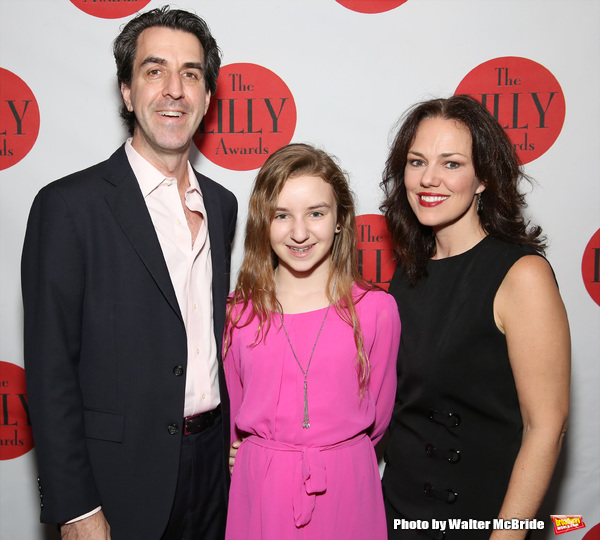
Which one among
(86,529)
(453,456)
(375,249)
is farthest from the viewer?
(375,249)

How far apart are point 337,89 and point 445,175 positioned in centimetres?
71

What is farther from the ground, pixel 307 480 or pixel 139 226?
pixel 139 226

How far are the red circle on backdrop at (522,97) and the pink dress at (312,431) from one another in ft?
3.02

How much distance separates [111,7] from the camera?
1.92 metres

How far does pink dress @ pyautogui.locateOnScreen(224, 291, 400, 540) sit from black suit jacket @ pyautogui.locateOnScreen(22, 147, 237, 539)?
21 centimetres

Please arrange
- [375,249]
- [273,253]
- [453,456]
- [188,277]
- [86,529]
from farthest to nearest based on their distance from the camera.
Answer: [375,249]
[273,253]
[188,277]
[453,456]
[86,529]

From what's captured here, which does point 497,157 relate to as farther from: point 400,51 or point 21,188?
point 21,188

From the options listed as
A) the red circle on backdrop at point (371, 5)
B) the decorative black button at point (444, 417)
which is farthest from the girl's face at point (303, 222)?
the red circle on backdrop at point (371, 5)

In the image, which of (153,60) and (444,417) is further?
(153,60)

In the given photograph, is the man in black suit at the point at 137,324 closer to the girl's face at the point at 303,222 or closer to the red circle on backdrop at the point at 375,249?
the girl's face at the point at 303,222

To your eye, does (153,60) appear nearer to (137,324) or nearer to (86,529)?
(137,324)

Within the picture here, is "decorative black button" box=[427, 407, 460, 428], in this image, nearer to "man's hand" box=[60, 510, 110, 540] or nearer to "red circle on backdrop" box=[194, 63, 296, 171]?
"man's hand" box=[60, 510, 110, 540]

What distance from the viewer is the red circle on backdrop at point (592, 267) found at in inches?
78.6

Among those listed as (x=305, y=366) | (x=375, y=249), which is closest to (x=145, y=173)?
(x=305, y=366)
